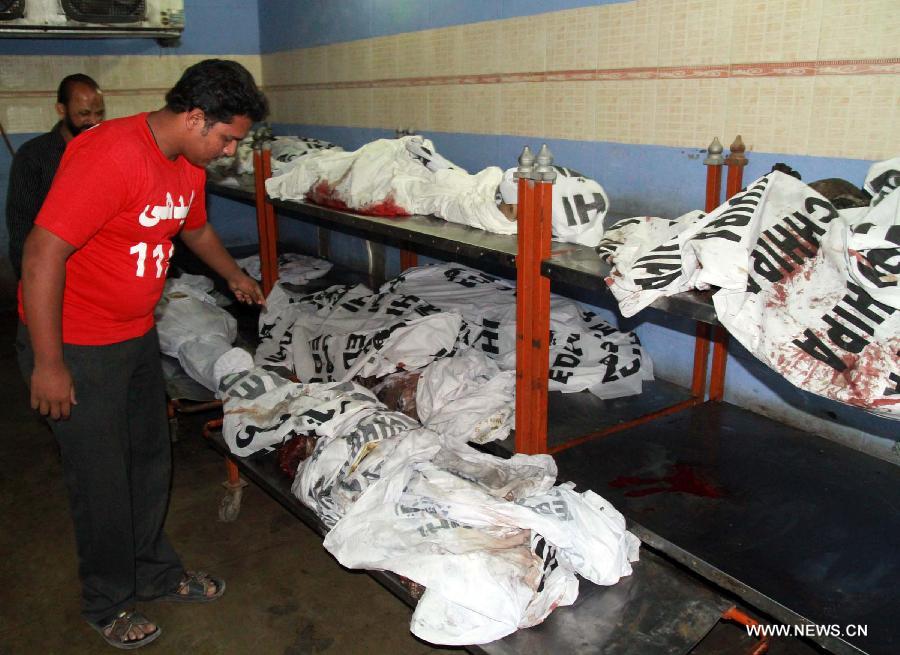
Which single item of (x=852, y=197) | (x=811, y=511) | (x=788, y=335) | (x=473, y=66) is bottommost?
(x=811, y=511)

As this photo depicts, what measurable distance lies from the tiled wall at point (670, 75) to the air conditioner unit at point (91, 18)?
1.65 m

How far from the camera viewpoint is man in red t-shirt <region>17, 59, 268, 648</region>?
72.3 inches

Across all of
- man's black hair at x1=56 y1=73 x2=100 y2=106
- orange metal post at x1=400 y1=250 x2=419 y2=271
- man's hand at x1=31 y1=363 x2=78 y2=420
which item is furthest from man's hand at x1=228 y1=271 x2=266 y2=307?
orange metal post at x1=400 y1=250 x2=419 y2=271

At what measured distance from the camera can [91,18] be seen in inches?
189

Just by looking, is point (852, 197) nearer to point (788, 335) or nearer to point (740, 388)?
point (788, 335)

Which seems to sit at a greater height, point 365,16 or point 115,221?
point 365,16

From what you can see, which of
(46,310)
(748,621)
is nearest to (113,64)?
(46,310)

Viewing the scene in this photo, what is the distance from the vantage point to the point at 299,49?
5473 millimetres

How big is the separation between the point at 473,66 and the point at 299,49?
2.07 metres

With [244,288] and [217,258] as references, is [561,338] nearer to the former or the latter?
[244,288]

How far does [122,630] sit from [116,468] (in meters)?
0.55

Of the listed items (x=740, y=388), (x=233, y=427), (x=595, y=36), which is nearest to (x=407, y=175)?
(x=595, y=36)

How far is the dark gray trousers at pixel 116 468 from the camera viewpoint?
209cm

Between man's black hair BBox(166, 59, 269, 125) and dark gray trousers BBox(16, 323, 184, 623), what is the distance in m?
0.70
